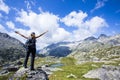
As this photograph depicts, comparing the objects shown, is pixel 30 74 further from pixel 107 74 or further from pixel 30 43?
pixel 107 74

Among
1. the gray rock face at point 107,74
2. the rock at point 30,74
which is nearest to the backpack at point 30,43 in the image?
the rock at point 30,74

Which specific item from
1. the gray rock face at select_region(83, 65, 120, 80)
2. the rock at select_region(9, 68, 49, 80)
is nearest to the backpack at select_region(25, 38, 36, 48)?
the rock at select_region(9, 68, 49, 80)

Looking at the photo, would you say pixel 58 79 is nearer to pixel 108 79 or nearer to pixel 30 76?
pixel 108 79

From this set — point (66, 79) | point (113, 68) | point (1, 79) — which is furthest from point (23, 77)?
point (1, 79)

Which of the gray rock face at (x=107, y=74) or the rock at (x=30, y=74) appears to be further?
the gray rock face at (x=107, y=74)

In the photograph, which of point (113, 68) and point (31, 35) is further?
point (113, 68)

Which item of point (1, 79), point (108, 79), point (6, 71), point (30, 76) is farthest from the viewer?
point (6, 71)

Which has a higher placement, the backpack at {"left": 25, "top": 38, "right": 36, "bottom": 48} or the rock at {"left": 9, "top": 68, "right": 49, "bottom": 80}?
the backpack at {"left": 25, "top": 38, "right": 36, "bottom": 48}

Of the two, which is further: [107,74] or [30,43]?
[107,74]

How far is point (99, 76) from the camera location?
81312mm

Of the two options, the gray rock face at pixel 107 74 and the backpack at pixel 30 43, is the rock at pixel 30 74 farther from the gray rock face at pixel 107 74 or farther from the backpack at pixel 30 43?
the gray rock face at pixel 107 74

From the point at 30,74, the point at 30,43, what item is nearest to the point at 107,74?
the point at 30,74

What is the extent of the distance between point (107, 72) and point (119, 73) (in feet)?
21.4

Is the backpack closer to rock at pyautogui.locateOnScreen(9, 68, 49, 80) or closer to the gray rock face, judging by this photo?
rock at pyautogui.locateOnScreen(9, 68, 49, 80)
